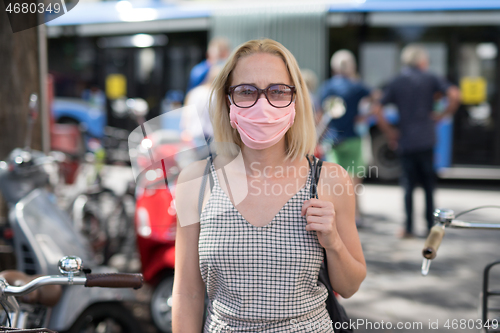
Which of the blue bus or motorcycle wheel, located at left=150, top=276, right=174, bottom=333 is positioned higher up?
the blue bus

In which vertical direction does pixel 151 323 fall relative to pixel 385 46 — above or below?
below

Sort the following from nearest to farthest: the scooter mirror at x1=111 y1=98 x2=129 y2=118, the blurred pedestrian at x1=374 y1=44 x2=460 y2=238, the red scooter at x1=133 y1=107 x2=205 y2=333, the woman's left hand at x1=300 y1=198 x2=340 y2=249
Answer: the woman's left hand at x1=300 y1=198 x2=340 y2=249, the red scooter at x1=133 y1=107 x2=205 y2=333, the blurred pedestrian at x1=374 y1=44 x2=460 y2=238, the scooter mirror at x1=111 y1=98 x2=129 y2=118

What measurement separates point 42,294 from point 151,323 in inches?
68.7

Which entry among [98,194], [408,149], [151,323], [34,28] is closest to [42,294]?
[151,323]

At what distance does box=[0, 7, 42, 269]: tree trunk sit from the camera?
3.71 m

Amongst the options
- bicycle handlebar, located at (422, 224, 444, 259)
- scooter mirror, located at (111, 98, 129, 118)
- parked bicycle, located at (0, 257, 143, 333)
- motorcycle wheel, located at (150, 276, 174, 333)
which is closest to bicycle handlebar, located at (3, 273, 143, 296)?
parked bicycle, located at (0, 257, 143, 333)

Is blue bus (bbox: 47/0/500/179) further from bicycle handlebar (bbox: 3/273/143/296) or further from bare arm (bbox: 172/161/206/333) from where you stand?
bicycle handlebar (bbox: 3/273/143/296)

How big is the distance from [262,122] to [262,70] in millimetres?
184

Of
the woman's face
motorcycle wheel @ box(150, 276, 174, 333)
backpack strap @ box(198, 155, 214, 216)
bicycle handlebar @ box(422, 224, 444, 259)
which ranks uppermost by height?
the woman's face

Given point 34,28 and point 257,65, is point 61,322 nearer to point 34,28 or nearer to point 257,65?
point 257,65

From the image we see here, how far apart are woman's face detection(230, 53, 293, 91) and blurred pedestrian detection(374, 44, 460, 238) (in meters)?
4.54

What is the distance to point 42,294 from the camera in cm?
225

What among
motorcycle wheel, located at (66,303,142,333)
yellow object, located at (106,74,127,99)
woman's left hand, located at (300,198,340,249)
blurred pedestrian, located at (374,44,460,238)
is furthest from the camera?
yellow object, located at (106,74,127,99)

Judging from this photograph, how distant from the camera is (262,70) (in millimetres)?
1748
